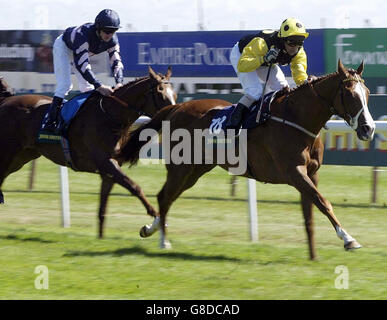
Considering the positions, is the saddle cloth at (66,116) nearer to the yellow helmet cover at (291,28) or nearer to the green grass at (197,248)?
the green grass at (197,248)

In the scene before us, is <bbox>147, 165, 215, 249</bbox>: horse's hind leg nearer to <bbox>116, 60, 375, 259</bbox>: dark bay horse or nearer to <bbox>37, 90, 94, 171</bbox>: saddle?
<bbox>116, 60, 375, 259</bbox>: dark bay horse

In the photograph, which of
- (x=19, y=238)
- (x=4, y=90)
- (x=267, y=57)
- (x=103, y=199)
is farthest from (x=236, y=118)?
(x=4, y=90)

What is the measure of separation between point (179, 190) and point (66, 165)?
1.41 metres

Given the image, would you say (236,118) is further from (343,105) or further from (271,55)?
(343,105)

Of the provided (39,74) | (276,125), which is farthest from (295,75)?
(39,74)

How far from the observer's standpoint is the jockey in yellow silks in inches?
271

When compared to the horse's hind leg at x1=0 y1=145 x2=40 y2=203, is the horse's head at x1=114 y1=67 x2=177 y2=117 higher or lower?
higher

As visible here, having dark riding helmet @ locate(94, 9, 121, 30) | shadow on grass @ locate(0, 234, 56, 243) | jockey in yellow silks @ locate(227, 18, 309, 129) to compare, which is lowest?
shadow on grass @ locate(0, 234, 56, 243)

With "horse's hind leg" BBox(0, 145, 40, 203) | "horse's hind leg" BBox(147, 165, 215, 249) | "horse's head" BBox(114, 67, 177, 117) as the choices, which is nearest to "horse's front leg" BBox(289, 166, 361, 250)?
"horse's hind leg" BBox(147, 165, 215, 249)

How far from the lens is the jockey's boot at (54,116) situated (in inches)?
324

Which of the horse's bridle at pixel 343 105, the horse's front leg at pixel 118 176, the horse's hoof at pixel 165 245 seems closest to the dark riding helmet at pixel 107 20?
the horse's front leg at pixel 118 176

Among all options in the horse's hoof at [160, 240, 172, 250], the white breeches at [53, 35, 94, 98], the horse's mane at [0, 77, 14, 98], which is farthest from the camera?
the horse's mane at [0, 77, 14, 98]

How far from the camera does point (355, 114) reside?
634 centimetres

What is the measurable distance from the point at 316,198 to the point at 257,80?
1349 mm
